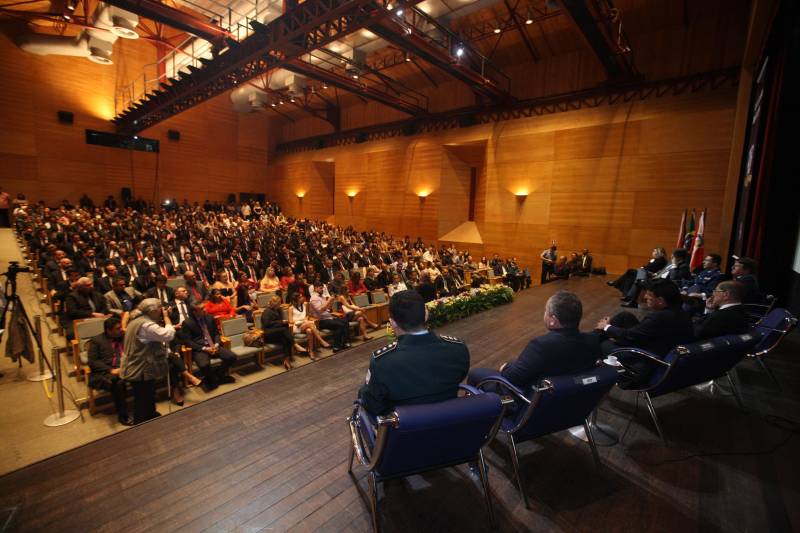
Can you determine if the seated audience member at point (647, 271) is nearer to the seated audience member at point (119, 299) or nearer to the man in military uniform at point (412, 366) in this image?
the man in military uniform at point (412, 366)

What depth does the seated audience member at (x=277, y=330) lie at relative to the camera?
455 cm

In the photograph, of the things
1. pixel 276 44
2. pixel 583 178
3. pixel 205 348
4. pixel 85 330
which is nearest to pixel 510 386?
pixel 205 348

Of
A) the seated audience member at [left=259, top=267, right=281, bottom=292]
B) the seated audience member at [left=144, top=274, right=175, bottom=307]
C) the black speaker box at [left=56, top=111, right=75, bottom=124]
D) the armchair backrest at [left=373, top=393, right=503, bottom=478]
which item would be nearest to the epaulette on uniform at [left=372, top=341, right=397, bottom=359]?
the armchair backrest at [left=373, top=393, right=503, bottom=478]

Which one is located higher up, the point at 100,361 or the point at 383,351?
the point at 383,351

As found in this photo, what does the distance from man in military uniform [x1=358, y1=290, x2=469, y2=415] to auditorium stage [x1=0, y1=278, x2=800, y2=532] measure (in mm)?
719

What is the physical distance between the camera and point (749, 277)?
4004 millimetres

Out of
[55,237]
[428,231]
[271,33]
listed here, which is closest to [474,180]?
[428,231]

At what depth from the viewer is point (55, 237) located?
28.1 ft

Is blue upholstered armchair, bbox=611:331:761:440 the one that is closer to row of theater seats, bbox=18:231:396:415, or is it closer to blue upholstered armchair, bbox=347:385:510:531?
blue upholstered armchair, bbox=347:385:510:531

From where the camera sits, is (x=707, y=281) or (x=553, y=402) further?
(x=707, y=281)

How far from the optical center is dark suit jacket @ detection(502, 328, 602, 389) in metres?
1.97

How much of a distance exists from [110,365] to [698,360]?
4.82m

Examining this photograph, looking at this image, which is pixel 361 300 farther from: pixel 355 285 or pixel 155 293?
pixel 155 293

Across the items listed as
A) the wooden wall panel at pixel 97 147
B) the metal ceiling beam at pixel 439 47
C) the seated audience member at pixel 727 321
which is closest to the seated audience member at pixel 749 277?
the seated audience member at pixel 727 321
